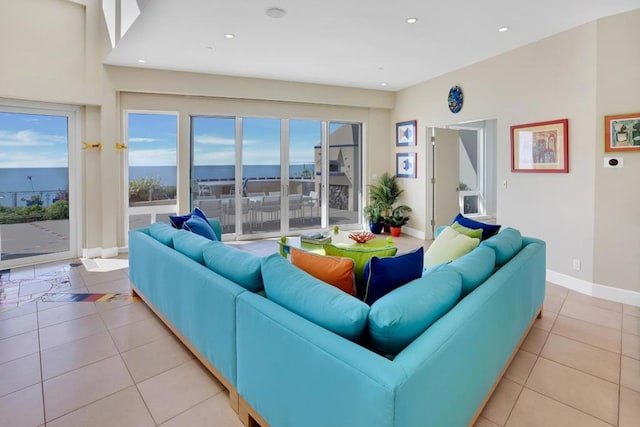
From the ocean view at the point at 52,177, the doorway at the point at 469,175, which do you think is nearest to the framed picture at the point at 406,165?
the doorway at the point at 469,175

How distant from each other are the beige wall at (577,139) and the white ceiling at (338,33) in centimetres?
22

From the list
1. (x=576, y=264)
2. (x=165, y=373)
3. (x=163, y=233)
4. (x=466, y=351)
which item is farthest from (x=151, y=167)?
(x=576, y=264)

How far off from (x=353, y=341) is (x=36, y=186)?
546cm

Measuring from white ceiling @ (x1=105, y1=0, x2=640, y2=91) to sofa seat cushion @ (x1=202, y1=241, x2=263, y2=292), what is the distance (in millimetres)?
2341

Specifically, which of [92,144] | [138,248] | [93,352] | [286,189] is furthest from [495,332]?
[92,144]

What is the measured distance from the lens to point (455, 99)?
571 centimetres

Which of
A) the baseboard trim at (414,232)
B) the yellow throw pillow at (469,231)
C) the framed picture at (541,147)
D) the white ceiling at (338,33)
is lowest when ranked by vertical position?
Answer: the baseboard trim at (414,232)

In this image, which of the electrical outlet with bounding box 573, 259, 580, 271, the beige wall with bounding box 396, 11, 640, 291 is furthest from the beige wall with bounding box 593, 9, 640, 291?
the electrical outlet with bounding box 573, 259, 580, 271

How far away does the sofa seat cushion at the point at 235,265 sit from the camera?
2057 mm

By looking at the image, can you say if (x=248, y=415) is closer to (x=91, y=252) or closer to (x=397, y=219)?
(x=91, y=252)

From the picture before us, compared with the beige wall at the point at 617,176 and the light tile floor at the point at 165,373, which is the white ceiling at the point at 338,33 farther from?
the light tile floor at the point at 165,373

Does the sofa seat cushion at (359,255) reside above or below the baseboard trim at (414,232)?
above

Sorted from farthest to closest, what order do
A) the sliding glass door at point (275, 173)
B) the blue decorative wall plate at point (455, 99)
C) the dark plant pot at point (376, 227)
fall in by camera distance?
the dark plant pot at point (376, 227)
the sliding glass door at point (275, 173)
the blue decorative wall plate at point (455, 99)

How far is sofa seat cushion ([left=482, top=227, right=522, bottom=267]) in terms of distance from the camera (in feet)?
8.34
